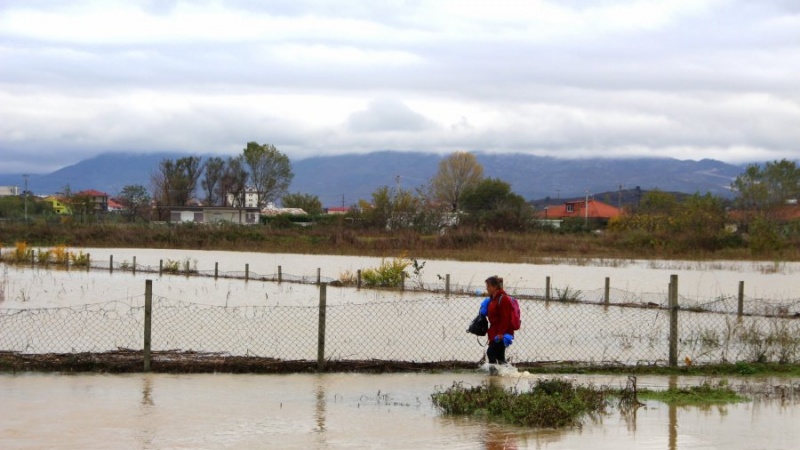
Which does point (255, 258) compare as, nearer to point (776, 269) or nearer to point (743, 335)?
point (776, 269)

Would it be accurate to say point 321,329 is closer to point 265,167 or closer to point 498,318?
point 498,318

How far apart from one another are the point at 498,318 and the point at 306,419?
3.46 metres

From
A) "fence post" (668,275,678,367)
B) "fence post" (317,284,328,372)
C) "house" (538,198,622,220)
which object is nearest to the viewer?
"fence post" (317,284,328,372)

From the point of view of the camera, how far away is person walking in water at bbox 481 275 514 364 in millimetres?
12586

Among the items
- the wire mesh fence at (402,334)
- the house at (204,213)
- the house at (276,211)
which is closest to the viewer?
the wire mesh fence at (402,334)

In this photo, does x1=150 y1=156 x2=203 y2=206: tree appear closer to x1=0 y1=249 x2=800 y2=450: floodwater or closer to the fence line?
the fence line

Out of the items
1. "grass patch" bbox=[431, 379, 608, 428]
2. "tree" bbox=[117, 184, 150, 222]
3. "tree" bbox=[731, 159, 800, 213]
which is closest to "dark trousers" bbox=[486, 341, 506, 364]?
"grass patch" bbox=[431, 379, 608, 428]

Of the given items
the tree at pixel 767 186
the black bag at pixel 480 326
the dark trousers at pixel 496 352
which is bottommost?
the dark trousers at pixel 496 352

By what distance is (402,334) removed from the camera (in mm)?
18406

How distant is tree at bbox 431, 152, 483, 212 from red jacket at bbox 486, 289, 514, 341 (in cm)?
11024

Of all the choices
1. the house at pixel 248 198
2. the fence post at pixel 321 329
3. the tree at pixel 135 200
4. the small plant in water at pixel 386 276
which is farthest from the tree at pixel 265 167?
the fence post at pixel 321 329

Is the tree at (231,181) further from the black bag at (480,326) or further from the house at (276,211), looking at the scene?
the black bag at (480,326)

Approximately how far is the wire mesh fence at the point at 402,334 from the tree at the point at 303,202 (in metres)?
99.4

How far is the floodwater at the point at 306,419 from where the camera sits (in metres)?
9.19
